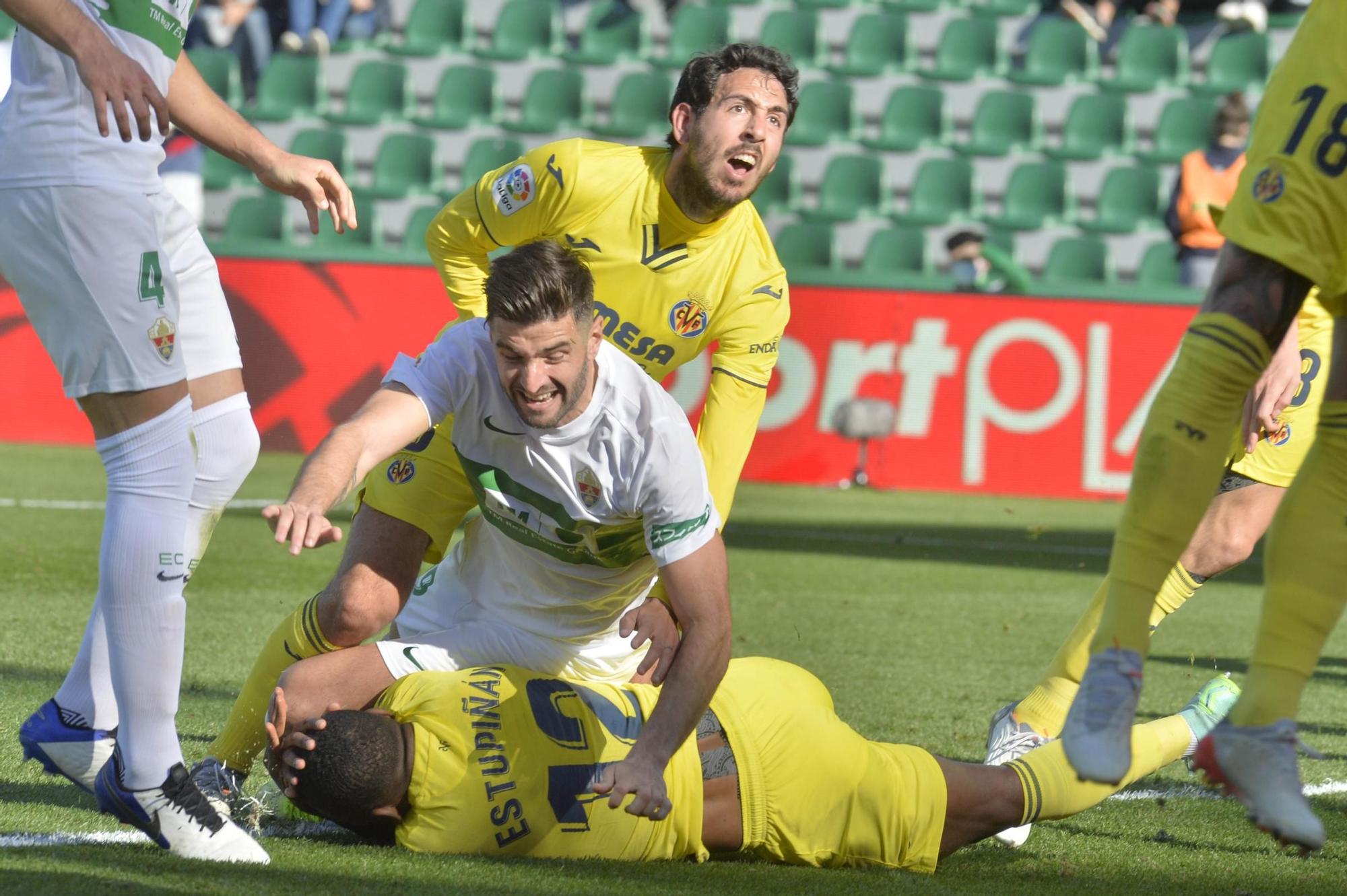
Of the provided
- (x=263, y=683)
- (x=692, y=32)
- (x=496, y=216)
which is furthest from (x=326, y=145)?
(x=263, y=683)

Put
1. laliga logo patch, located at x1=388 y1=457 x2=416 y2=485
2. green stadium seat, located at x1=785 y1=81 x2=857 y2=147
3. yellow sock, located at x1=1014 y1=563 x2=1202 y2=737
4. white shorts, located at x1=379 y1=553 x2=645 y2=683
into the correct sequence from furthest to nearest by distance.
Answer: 1. green stadium seat, located at x1=785 y1=81 x2=857 y2=147
2. laliga logo patch, located at x1=388 y1=457 x2=416 y2=485
3. yellow sock, located at x1=1014 y1=563 x2=1202 y2=737
4. white shorts, located at x1=379 y1=553 x2=645 y2=683

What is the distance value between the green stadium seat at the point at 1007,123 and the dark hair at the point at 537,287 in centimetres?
1259

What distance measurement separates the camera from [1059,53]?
15883 millimetres

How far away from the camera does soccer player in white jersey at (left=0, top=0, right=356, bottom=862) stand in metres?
3.04

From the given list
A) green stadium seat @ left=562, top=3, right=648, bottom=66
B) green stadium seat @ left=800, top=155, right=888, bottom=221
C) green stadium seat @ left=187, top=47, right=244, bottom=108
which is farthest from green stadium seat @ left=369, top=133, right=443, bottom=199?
green stadium seat @ left=800, top=155, right=888, bottom=221

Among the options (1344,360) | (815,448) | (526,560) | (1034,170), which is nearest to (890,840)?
(526,560)

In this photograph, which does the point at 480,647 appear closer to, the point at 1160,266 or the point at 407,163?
the point at 1160,266

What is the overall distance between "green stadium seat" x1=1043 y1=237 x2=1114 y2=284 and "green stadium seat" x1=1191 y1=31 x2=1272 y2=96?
7.71 ft

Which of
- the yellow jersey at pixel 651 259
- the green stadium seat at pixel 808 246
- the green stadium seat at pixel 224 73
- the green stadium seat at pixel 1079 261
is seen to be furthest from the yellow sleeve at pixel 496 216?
the green stadium seat at pixel 224 73

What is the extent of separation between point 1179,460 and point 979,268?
1009 cm

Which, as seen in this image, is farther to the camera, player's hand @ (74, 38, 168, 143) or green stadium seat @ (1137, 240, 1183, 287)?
green stadium seat @ (1137, 240, 1183, 287)

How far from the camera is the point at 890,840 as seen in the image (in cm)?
349

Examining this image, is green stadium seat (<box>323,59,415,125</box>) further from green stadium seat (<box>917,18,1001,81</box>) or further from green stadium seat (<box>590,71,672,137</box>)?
green stadium seat (<box>917,18,1001,81</box>)

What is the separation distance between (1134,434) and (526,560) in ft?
29.5
